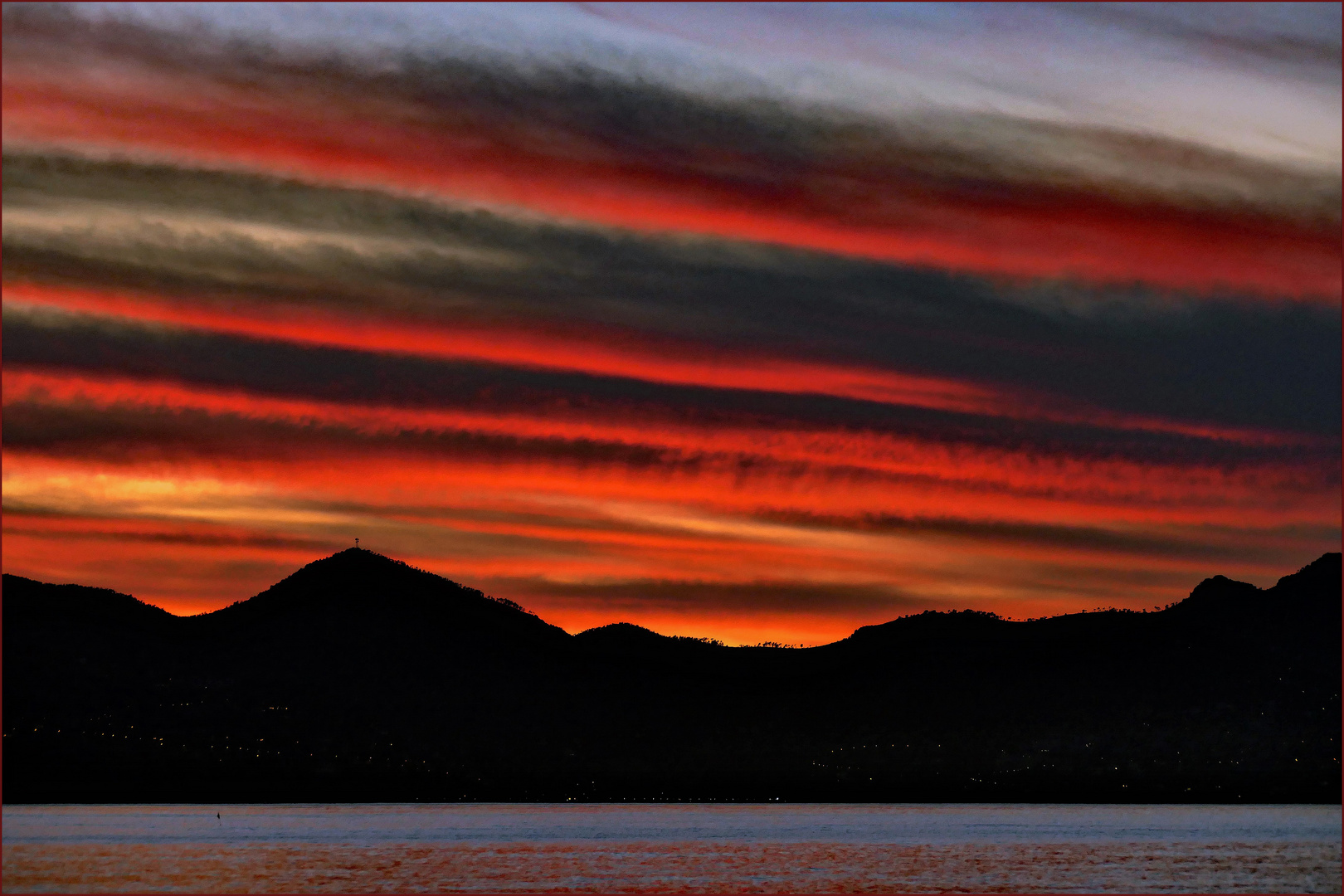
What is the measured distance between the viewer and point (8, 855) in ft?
573

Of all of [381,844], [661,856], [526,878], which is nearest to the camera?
[526,878]

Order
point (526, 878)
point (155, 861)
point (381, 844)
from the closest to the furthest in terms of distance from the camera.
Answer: point (526, 878) → point (155, 861) → point (381, 844)

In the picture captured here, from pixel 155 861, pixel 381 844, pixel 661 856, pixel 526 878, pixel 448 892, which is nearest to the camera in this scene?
pixel 448 892

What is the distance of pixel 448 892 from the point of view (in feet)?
392

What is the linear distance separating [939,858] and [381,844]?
217 feet

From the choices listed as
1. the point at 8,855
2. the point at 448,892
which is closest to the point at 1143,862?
the point at 448,892

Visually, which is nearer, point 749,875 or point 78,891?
point 78,891

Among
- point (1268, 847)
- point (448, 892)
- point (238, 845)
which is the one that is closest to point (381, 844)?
point (238, 845)

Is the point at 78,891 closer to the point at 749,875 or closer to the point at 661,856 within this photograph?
the point at 749,875

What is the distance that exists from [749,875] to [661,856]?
3454 centimetres

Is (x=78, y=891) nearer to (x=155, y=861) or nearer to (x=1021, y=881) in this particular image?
(x=155, y=861)

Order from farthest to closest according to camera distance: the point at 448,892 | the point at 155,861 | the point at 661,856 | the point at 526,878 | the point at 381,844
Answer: the point at 381,844
the point at 661,856
the point at 155,861
the point at 526,878
the point at 448,892

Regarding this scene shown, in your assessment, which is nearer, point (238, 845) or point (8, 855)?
point (8, 855)

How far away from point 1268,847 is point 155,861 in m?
126
